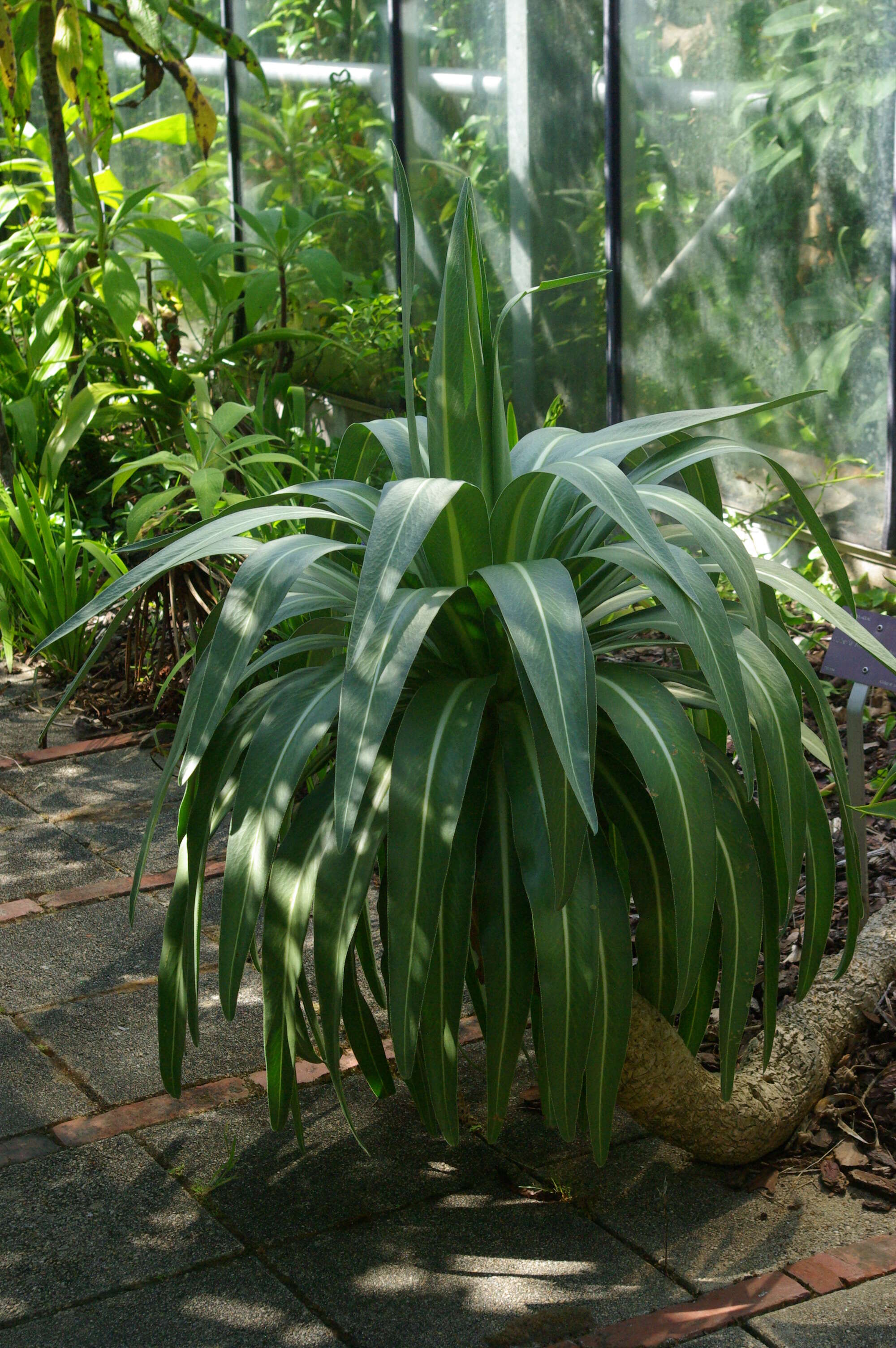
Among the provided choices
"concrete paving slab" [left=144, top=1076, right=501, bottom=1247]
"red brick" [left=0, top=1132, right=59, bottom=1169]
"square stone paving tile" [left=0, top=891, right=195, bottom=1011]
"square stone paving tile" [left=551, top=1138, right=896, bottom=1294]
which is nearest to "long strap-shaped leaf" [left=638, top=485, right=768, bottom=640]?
"square stone paving tile" [left=551, top=1138, right=896, bottom=1294]

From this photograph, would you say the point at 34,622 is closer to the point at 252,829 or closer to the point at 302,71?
the point at 252,829

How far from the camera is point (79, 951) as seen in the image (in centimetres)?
295

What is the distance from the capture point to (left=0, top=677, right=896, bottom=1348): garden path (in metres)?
1.81

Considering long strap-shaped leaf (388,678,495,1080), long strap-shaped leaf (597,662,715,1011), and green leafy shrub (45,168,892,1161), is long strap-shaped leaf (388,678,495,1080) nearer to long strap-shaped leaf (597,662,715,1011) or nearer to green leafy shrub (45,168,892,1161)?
green leafy shrub (45,168,892,1161)

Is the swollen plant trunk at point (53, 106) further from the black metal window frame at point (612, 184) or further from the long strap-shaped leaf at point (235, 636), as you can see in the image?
the long strap-shaped leaf at point (235, 636)

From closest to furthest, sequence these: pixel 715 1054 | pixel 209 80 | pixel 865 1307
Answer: pixel 865 1307, pixel 715 1054, pixel 209 80

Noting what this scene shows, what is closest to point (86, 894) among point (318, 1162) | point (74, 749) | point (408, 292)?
point (74, 749)

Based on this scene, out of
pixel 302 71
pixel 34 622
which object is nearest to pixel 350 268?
pixel 302 71

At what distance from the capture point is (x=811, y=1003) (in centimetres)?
241

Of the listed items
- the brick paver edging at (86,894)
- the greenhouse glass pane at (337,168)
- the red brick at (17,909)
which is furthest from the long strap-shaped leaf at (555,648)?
the greenhouse glass pane at (337,168)

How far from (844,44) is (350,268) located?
347 cm

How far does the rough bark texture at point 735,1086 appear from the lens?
209 centimetres

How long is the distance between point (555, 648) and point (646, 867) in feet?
1.53

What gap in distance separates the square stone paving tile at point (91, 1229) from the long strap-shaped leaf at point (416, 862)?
1.73 feet
